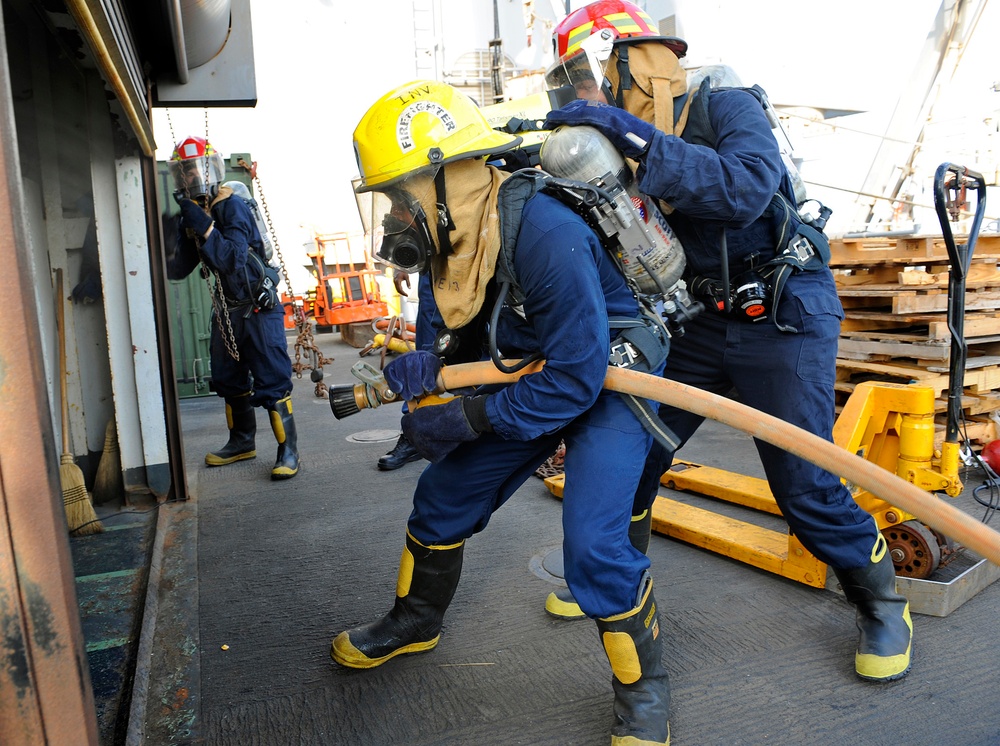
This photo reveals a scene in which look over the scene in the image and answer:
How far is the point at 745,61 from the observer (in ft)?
39.5

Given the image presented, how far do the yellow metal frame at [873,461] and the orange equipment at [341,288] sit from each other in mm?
10564

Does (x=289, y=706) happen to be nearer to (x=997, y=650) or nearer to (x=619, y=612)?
(x=619, y=612)

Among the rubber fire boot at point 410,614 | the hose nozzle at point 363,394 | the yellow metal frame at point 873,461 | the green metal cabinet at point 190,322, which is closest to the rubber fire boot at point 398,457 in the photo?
the yellow metal frame at point 873,461

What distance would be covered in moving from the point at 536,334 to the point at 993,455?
3834mm

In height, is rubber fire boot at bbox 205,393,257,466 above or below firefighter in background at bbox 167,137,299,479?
below

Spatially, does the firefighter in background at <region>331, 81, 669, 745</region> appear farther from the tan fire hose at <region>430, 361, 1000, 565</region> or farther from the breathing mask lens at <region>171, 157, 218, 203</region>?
the breathing mask lens at <region>171, 157, 218, 203</region>

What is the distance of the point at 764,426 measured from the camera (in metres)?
2.00

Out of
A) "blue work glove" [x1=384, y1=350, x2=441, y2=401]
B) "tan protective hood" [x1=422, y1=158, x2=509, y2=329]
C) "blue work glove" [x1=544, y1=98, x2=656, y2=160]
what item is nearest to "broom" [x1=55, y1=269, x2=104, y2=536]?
"blue work glove" [x1=384, y1=350, x2=441, y2=401]

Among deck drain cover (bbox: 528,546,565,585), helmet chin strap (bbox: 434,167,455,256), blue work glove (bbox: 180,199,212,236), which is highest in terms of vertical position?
blue work glove (bbox: 180,199,212,236)

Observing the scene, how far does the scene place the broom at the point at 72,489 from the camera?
4168 mm

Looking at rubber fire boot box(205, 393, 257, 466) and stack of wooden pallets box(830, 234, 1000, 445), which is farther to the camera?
rubber fire boot box(205, 393, 257, 466)

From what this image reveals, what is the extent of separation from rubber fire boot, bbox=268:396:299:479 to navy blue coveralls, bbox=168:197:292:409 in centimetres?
8

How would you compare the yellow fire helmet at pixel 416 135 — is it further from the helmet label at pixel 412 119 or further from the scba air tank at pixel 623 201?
the scba air tank at pixel 623 201

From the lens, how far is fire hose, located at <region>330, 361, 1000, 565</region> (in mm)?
1739
